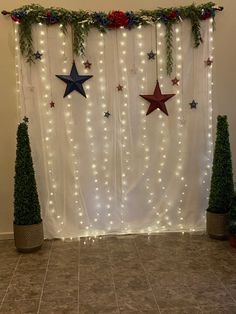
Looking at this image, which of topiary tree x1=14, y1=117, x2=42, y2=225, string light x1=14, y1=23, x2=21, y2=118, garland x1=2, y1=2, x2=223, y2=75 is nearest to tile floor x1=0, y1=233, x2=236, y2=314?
topiary tree x1=14, y1=117, x2=42, y2=225

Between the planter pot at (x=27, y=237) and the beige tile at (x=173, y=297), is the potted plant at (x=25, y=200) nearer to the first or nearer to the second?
the planter pot at (x=27, y=237)

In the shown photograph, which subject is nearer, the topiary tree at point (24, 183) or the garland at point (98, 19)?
the topiary tree at point (24, 183)

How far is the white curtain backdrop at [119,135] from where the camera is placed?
421 centimetres

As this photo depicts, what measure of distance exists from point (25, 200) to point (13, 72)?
1350 mm

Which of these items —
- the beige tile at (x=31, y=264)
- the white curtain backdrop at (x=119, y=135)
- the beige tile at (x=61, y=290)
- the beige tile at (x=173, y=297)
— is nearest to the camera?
the beige tile at (x=173, y=297)

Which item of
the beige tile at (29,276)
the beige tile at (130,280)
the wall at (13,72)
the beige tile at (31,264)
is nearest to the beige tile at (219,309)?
the beige tile at (130,280)

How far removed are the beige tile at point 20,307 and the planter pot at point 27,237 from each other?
3.13 feet

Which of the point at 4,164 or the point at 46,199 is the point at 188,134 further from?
the point at 4,164

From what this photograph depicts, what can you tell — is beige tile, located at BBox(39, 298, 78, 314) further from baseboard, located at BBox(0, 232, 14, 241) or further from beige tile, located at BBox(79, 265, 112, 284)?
baseboard, located at BBox(0, 232, 14, 241)

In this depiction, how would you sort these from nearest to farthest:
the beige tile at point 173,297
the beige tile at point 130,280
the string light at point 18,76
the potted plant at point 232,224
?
the beige tile at point 173,297, the beige tile at point 130,280, the potted plant at point 232,224, the string light at point 18,76

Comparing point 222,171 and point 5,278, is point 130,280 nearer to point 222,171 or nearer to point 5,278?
point 5,278

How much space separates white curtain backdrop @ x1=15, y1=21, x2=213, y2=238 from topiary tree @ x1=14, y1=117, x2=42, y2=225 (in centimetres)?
37

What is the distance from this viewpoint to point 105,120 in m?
4.32

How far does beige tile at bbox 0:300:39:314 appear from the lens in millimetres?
2859
